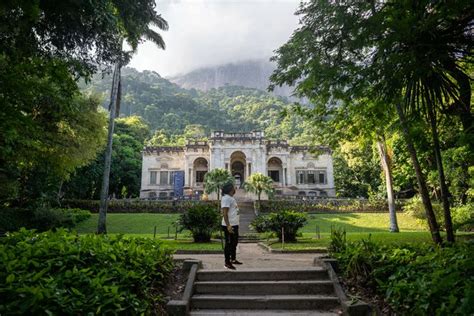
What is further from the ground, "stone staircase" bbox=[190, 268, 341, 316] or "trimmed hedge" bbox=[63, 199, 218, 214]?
"trimmed hedge" bbox=[63, 199, 218, 214]

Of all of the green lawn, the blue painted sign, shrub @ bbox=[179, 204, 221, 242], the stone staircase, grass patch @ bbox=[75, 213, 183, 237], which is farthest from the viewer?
the blue painted sign

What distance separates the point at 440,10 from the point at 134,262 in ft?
16.1

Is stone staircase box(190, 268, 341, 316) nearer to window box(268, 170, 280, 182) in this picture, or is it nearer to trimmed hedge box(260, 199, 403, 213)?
trimmed hedge box(260, 199, 403, 213)

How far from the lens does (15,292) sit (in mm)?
2668

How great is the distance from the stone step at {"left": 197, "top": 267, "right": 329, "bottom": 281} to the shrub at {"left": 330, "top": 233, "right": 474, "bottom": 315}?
17.8 inches

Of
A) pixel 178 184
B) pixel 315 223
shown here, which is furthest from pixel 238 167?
pixel 315 223

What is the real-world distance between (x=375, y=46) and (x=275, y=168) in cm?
3931

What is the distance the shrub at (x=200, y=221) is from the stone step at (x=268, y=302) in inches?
328

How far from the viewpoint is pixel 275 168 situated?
44.0 metres

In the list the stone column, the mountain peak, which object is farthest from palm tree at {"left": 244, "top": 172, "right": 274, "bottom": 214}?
the mountain peak

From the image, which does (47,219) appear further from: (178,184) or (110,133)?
(178,184)

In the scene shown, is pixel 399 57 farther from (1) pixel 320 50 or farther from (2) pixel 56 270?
(2) pixel 56 270

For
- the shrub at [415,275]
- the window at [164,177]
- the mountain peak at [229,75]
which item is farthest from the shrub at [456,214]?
the mountain peak at [229,75]

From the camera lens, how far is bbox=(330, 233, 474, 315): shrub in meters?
3.00
